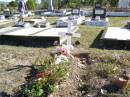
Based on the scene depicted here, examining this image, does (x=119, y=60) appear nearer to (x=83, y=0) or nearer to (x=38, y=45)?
(x=38, y=45)

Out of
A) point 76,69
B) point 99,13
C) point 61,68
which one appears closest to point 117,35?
point 76,69

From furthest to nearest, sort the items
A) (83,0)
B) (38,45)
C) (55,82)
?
(83,0)
(38,45)
(55,82)

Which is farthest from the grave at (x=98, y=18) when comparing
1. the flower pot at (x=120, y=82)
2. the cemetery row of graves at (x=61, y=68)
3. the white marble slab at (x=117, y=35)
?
the flower pot at (x=120, y=82)

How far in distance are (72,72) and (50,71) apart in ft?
3.65

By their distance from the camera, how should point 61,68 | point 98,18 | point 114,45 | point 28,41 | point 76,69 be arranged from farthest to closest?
point 98,18
point 28,41
point 114,45
point 76,69
point 61,68

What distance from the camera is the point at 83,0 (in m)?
64.9

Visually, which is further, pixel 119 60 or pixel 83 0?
pixel 83 0

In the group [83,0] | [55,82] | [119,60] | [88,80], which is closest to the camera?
[55,82]

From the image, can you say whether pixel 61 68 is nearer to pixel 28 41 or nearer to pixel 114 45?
pixel 114 45

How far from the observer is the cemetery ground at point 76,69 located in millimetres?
6266

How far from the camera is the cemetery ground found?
627 cm

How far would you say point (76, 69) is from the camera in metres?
7.81

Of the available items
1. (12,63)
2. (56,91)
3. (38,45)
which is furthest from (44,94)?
(38,45)

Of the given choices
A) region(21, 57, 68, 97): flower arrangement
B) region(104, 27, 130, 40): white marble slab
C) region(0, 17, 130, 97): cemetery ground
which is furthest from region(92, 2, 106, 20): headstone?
Answer: region(21, 57, 68, 97): flower arrangement
